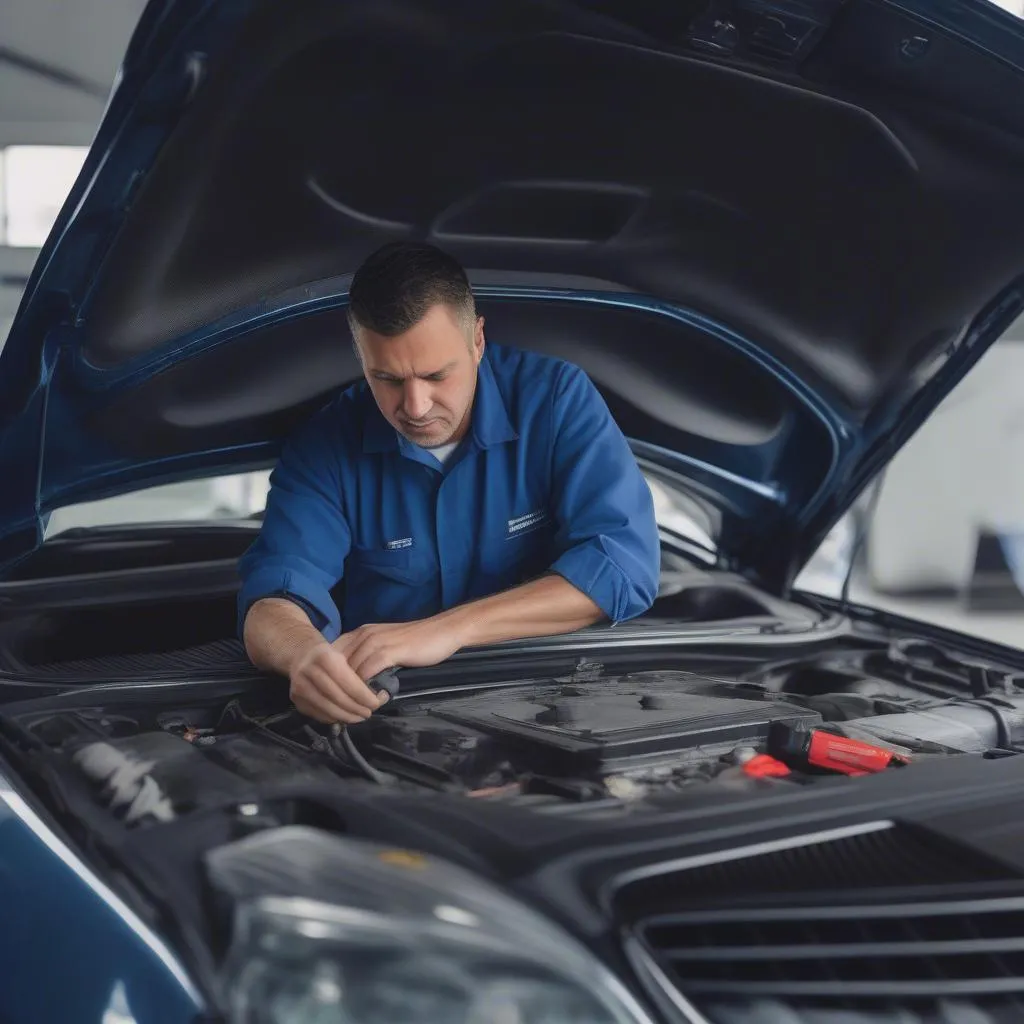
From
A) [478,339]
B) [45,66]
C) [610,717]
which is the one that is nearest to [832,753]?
[610,717]

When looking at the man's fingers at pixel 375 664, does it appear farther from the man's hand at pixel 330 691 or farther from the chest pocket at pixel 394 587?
the chest pocket at pixel 394 587

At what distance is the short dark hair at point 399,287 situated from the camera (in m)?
1.56

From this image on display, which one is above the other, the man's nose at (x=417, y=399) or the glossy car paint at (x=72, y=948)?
the man's nose at (x=417, y=399)

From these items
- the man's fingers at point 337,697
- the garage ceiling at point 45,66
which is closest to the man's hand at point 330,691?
the man's fingers at point 337,697

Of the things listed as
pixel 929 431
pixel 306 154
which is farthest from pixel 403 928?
pixel 929 431

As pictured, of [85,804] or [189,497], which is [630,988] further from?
[189,497]

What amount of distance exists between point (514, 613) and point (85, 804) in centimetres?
64

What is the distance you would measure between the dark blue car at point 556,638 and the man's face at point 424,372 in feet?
0.42

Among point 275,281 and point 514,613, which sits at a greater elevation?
point 275,281

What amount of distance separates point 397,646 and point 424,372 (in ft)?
1.26

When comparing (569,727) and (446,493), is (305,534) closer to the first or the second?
(446,493)

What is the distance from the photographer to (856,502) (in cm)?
207

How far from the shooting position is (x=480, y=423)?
1.81 m

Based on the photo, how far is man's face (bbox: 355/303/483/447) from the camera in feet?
5.25
